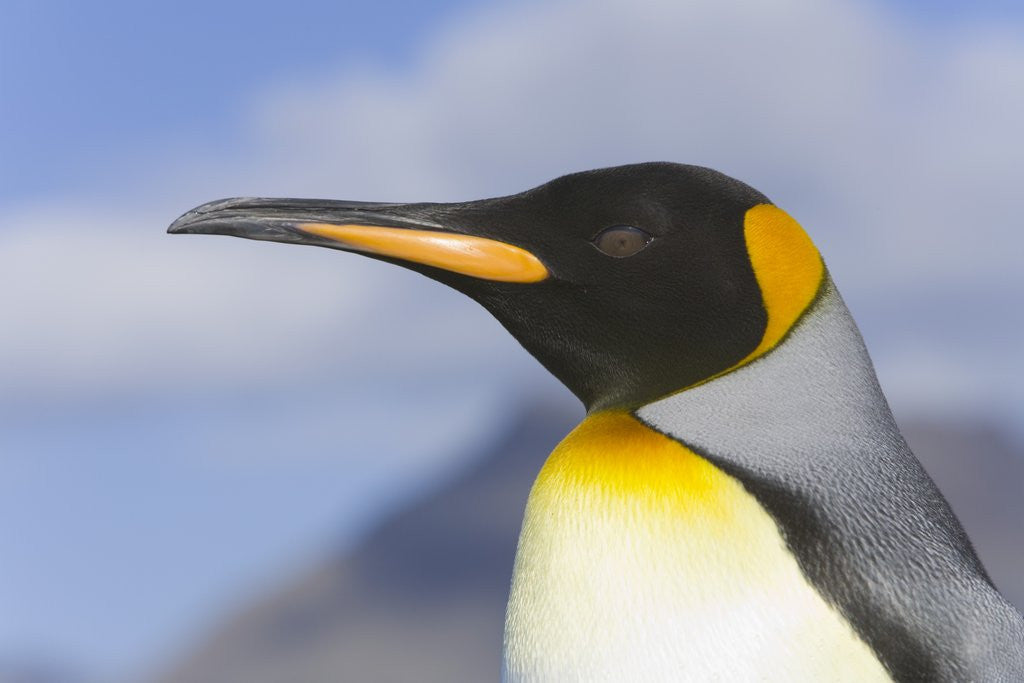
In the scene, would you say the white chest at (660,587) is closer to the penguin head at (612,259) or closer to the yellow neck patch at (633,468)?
the yellow neck patch at (633,468)

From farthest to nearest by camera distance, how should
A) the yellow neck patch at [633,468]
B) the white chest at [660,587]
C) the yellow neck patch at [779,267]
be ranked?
1. the yellow neck patch at [779,267]
2. the yellow neck patch at [633,468]
3. the white chest at [660,587]

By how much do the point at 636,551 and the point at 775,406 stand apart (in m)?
0.35

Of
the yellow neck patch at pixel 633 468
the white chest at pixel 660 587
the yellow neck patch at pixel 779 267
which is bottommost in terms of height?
the white chest at pixel 660 587

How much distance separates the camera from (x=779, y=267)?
2.09 meters

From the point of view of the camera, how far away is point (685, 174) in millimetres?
2146

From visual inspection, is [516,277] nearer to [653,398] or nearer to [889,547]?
[653,398]

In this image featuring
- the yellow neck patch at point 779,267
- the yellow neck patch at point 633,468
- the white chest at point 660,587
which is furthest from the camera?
the yellow neck patch at point 779,267

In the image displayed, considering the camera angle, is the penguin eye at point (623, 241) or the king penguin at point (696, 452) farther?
the penguin eye at point (623, 241)

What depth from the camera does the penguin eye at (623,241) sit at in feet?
7.00

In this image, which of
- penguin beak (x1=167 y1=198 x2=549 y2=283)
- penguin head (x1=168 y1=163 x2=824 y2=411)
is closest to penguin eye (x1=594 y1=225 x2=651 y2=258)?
penguin head (x1=168 y1=163 x2=824 y2=411)

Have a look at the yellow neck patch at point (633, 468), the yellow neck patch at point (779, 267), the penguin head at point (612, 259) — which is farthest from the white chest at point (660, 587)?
the yellow neck patch at point (779, 267)

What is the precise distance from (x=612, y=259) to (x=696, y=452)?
406mm

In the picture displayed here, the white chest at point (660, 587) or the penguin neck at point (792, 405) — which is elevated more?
the penguin neck at point (792, 405)

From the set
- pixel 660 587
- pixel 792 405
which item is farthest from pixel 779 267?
pixel 660 587
